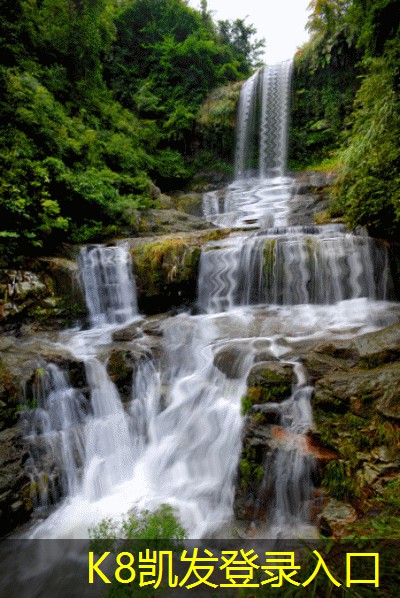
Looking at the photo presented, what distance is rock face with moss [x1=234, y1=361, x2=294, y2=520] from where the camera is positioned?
12.4ft

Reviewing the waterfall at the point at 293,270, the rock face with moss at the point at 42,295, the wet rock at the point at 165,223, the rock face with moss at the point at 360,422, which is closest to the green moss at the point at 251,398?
the rock face with moss at the point at 360,422

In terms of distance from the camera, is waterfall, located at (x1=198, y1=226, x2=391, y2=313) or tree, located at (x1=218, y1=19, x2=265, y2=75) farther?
tree, located at (x1=218, y1=19, x2=265, y2=75)

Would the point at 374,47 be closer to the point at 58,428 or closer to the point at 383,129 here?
the point at 383,129

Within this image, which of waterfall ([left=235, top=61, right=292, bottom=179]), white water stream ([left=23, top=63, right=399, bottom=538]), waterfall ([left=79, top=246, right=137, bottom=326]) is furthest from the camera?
waterfall ([left=235, top=61, right=292, bottom=179])

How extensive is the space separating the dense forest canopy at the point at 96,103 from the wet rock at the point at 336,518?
704cm

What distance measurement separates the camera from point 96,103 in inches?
538

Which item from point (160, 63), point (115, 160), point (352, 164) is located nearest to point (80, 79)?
point (115, 160)

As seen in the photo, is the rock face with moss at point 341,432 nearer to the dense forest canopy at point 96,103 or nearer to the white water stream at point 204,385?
the white water stream at point 204,385

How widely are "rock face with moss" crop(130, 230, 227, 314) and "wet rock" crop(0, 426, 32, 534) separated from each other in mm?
4537

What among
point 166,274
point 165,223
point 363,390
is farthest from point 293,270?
point 165,223

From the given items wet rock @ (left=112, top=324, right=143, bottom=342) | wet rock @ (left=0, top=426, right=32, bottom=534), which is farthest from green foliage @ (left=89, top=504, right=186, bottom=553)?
wet rock @ (left=112, top=324, right=143, bottom=342)

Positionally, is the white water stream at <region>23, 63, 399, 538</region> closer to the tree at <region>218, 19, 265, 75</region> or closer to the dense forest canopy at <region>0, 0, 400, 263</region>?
the dense forest canopy at <region>0, 0, 400, 263</region>

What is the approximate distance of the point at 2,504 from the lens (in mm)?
3838

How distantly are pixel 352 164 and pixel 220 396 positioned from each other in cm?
486
